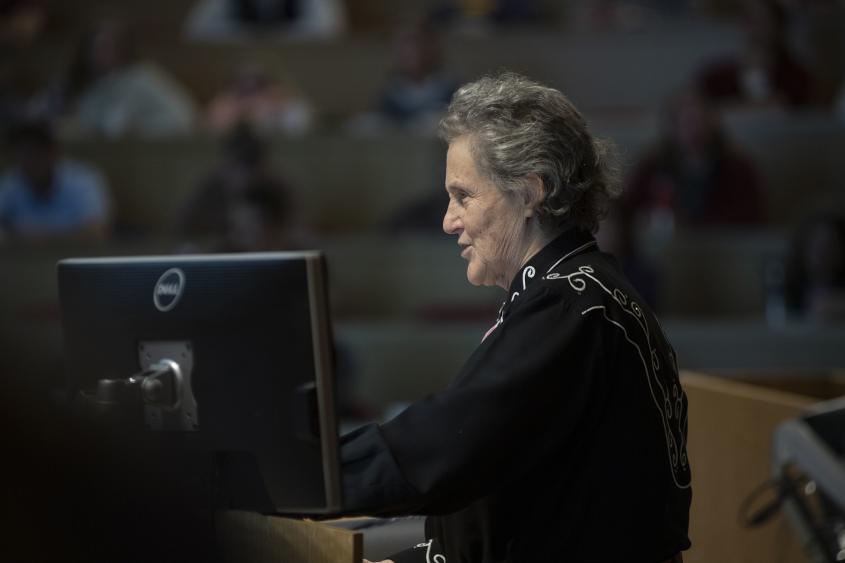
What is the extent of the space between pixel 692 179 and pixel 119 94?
3.03m

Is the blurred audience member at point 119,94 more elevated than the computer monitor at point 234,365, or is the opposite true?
the blurred audience member at point 119,94

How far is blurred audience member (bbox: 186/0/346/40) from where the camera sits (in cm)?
683

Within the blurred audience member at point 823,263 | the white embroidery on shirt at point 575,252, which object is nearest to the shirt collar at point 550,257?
the white embroidery on shirt at point 575,252

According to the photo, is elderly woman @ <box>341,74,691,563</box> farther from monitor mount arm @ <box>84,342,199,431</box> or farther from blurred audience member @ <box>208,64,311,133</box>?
blurred audience member @ <box>208,64,311,133</box>

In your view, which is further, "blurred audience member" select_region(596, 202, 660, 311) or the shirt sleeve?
"blurred audience member" select_region(596, 202, 660, 311)

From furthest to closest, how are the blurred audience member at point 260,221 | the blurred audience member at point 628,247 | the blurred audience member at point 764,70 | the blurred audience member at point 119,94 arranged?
1. the blurred audience member at point 119,94
2. the blurred audience member at point 764,70
3. the blurred audience member at point 628,247
4. the blurred audience member at point 260,221

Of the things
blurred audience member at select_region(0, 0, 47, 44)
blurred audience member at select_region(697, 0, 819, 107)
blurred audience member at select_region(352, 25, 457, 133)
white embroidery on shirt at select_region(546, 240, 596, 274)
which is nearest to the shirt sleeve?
white embroidery on shirt at select_region(546, 240, 596, 274)

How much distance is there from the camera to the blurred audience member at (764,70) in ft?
20.0

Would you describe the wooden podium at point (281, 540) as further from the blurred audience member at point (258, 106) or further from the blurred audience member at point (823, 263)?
the blurred audience member at point (258, 106)

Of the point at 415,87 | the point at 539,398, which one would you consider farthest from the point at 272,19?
the point at 539,398

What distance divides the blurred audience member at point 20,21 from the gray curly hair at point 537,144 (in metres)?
5.63

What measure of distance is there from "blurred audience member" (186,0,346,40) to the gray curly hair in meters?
5.11

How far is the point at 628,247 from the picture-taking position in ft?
16.5

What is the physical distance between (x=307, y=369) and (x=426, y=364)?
3.44 meters
